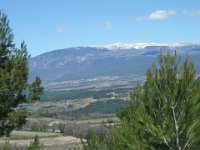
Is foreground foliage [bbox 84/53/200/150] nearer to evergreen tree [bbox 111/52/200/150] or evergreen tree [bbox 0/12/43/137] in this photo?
evergreen tree [bbox 111/52/200/150]

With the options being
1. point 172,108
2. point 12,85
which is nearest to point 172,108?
point 172,108

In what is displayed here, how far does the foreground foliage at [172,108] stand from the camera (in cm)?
1736

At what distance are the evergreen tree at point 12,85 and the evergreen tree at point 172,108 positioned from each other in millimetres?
11635

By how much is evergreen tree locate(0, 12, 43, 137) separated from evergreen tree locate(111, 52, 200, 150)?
38.2 feet

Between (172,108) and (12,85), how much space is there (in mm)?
12914

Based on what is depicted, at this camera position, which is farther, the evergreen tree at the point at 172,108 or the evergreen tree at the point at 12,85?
the evergreen tree at the point at 12,85

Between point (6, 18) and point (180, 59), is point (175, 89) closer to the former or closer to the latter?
point (180, 59)

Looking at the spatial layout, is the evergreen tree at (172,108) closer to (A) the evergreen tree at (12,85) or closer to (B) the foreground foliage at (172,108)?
(B) the foreground foliage at (172,108)

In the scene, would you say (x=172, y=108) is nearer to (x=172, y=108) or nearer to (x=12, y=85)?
(x=172, y=108)

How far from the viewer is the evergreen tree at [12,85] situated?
2750 centimetres

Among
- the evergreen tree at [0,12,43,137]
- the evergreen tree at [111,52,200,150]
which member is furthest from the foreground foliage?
the evergreen tree at [0,12,43,137]

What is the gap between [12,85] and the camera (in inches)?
1086

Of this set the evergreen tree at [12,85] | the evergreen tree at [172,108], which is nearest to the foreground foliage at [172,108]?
the evergreen tree at [172,108]

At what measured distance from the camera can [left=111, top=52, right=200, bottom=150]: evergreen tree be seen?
57.0 ft
